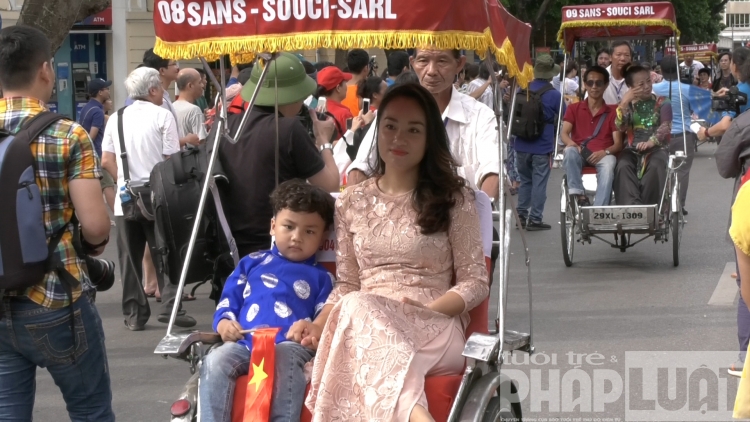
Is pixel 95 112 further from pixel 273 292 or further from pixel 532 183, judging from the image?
pixel 273 292

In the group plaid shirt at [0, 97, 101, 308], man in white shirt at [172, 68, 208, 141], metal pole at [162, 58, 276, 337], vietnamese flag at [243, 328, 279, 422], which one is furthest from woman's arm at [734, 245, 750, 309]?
man in white shirt at [172, 68, 208, 141]

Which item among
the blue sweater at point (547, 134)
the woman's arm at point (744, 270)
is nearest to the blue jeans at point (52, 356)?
the woman's arm at point (744, 270)

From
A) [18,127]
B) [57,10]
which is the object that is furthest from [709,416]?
[57,10]

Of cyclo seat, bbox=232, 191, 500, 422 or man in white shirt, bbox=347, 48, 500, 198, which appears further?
man in white shirt, bbox=347, 48, 500, 198

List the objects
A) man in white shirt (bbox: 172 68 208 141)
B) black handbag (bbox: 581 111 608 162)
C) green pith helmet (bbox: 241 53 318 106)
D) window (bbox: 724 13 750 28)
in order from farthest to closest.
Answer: window (bbox: 724 13 750 28), black handbag (bbox: 581 111 608 162), man in white shirt (bbox: 172 68 208 141), green pith helmet (bbox: 241 53 318 106)

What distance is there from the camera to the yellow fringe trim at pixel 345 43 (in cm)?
448

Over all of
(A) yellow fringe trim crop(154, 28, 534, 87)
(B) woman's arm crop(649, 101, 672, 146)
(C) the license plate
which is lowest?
(C) the license plate

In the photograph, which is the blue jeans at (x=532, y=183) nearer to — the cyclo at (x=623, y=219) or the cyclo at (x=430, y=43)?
the cyclo at (x=623, y=219)

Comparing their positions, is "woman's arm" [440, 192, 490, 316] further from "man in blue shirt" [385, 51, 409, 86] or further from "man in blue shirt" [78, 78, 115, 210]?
"man in blue shirt" [385, 51, 409, 86]

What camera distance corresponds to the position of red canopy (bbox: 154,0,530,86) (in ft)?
14.7

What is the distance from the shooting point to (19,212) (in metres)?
4.20

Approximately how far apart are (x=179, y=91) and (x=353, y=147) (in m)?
3.77

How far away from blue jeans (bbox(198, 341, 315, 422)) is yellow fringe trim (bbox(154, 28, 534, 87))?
1.27 meters

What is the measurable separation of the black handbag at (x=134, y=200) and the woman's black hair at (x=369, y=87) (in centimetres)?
308
